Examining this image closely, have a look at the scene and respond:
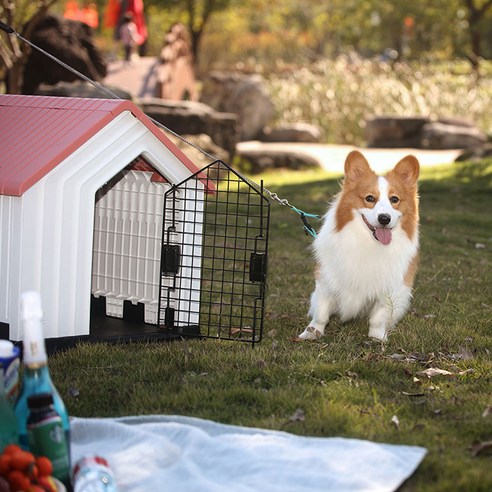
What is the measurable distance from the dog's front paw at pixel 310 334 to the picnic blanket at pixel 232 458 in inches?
66.1

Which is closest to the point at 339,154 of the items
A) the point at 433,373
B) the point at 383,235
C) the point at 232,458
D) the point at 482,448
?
the point at 383,235

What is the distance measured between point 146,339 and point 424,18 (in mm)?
25922

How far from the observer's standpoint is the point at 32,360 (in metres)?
2.76

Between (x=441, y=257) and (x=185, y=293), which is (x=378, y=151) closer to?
(x=441, y=257)

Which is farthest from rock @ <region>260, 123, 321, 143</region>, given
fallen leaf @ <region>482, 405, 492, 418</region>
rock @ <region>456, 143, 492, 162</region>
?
fallen leaf @ <region>482, 405, 492, 418</region>

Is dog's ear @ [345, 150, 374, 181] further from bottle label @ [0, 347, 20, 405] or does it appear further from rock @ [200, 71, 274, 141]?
rock @ [200, 71, 274, 141]

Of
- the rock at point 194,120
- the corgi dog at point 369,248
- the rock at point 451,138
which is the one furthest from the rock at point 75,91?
the rock at point 451,138

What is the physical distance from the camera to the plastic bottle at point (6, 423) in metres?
2.84

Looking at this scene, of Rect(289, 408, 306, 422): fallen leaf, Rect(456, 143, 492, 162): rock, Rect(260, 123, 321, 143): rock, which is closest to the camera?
Rect(289, 408, 306, 422): fallen leaf

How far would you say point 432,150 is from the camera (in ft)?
49.9

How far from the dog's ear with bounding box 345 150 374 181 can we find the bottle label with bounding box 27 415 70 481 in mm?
2578

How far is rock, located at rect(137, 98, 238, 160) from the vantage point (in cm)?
1221

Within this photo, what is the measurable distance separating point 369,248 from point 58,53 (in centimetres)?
886

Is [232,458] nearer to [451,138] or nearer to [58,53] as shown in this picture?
[58,53]
